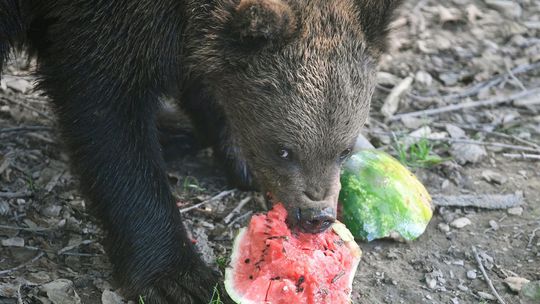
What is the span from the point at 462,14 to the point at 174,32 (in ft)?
18.1

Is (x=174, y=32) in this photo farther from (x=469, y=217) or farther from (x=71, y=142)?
(x=469, y=217)

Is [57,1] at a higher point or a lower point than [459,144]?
higher

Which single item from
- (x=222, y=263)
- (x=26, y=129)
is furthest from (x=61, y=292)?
(x=26, y=129)

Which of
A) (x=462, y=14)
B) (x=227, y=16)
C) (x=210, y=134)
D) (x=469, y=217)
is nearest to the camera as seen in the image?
(x=227, y=16)

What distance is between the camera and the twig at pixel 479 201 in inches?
262

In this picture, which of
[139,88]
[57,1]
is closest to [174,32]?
[139,88]

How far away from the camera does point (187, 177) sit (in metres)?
6.86

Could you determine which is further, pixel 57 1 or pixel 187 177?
pixel 187 177

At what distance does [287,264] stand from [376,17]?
5.75ft

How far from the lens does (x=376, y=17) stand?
5.37 m

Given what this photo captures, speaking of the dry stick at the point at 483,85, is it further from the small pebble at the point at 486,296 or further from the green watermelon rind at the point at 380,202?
the small pebble at the point at 486,296

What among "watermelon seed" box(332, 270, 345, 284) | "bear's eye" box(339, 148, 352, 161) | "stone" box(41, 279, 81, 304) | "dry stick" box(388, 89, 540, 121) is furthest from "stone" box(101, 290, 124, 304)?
"dry stick" box(388, 89, 540, 121)

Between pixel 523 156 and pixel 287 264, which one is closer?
pixel 287 264

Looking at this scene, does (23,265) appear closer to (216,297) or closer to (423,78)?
(216,297)
